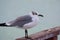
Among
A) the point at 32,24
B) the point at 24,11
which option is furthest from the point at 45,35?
the point at 24,11

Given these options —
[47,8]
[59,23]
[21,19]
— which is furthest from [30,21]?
[59,23]

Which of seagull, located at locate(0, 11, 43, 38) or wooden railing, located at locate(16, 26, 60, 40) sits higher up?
seagull, located at locate(0, 11, 43, 38)

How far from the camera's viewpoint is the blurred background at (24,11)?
1.38 m

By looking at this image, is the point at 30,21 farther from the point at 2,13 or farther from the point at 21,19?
the point at 2,13

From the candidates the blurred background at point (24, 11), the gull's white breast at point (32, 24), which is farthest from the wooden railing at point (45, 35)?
the blurred background at point (24, 11)

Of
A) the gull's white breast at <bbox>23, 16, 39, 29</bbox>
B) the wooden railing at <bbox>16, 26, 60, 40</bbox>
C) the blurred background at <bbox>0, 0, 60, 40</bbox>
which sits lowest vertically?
the wooden railing at <bbox>16, 26, 60, 40</bbox>

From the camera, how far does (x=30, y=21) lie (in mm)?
1027

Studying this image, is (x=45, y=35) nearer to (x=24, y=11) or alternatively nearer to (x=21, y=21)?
(x=21, y=21)

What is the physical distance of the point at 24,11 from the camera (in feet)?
4.77

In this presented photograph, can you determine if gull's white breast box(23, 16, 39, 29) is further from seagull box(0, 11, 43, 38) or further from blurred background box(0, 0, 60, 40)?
blurred background box(0, 0, 60, 40)

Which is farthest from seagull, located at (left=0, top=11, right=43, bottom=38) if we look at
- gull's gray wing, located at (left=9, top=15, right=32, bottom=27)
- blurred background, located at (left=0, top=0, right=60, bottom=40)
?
blurred background, located at (left=0, top=0, right=60, bottom=40)

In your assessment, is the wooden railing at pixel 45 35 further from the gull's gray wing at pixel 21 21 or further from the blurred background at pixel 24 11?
the blurred background at pixel 24 11

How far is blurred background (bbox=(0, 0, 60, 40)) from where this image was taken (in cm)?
138

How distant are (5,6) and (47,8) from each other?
1.34 ft
